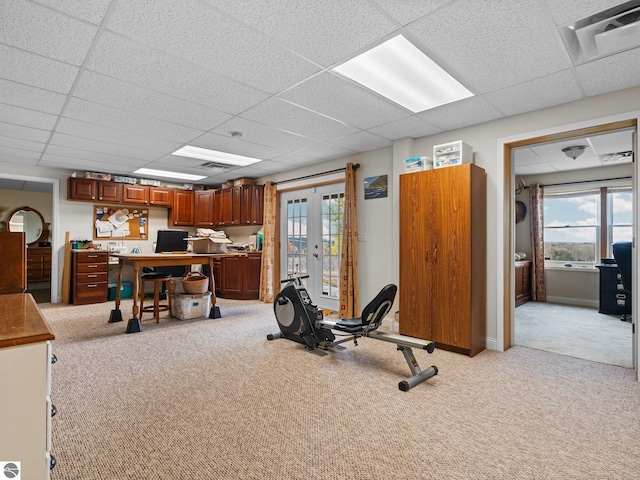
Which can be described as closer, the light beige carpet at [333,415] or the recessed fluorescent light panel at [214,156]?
the light beige carpet at [333,415]

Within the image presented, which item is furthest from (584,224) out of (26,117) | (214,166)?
(26,117)

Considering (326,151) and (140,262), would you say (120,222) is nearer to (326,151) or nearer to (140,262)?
(140,262)

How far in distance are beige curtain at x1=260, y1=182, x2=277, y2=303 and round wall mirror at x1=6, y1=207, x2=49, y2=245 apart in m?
6.39

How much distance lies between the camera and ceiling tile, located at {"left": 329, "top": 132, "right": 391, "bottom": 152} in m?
4.23

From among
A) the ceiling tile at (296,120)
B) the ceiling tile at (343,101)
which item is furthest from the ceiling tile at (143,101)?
the ceiling tile at (343,101)

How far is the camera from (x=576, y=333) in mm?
4258

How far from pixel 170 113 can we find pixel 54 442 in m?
2.91

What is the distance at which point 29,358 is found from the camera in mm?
1063

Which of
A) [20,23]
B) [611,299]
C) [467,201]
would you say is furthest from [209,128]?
[611,299]

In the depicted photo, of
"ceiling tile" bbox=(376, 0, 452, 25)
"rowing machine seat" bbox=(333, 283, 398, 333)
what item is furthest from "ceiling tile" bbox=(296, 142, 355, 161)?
"ceiling tile" bbox=(376, 0, 452, 25)

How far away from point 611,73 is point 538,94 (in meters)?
0.50

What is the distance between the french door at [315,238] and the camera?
5.53 meters

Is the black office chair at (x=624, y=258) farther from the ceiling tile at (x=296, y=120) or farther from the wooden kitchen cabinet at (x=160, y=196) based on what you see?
the wooden kitchen cabinet at (x=160, y=196)

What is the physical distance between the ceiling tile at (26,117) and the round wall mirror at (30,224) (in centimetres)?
608
